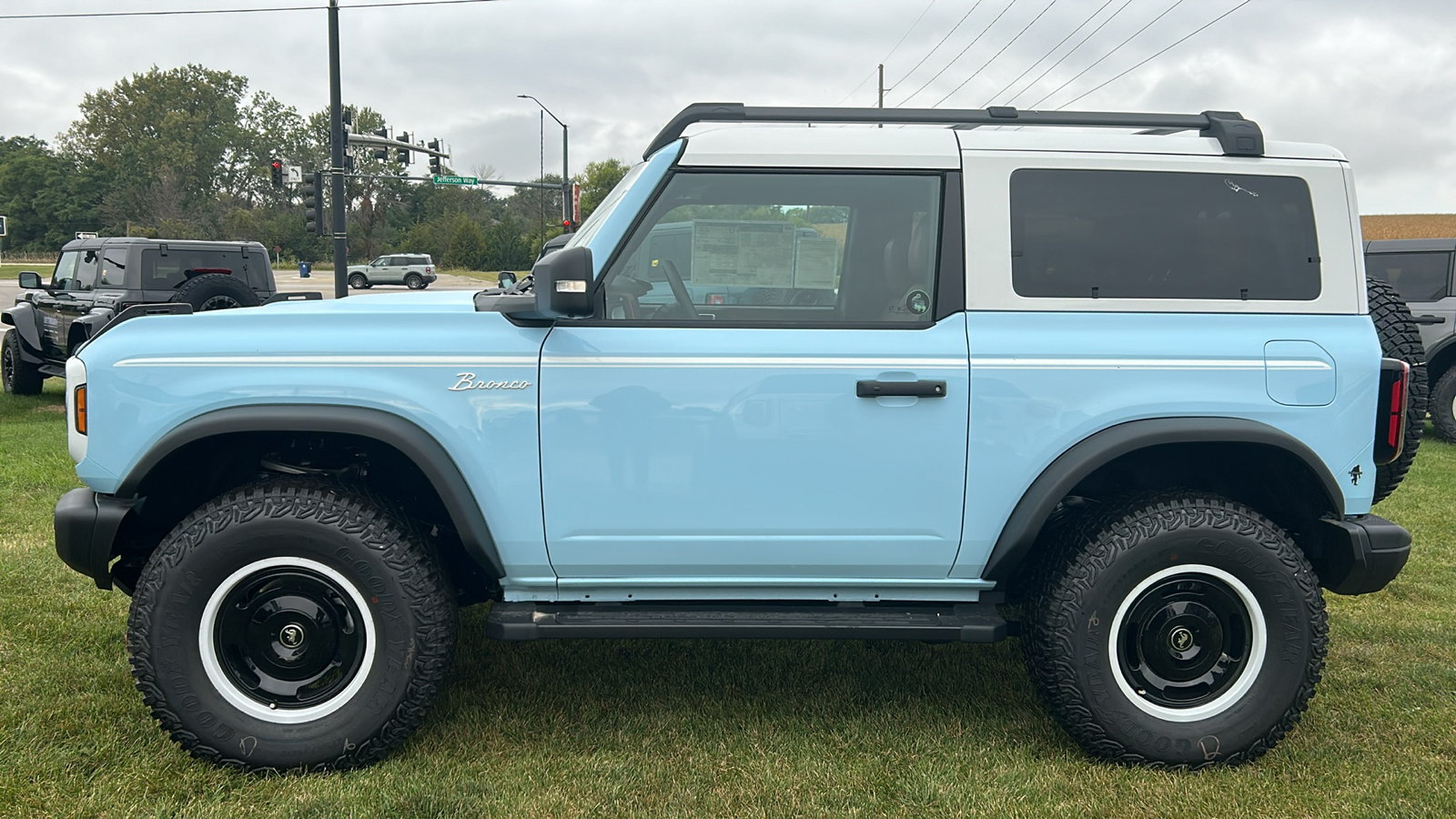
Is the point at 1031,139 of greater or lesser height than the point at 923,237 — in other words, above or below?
above

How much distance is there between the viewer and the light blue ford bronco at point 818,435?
3002 mm

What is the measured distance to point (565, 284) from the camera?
113 inches

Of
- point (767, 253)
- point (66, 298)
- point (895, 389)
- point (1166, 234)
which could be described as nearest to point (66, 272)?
point (66, 298)

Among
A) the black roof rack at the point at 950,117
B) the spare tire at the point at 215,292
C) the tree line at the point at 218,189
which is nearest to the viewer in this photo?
the black roof rack at the point at 950,117

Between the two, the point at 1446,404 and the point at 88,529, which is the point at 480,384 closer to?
the point at 88,529

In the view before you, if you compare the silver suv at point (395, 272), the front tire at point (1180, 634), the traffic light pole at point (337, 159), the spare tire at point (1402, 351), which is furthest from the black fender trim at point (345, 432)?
the silver suv at point (395, 272)

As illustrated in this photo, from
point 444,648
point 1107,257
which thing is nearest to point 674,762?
point 444,648

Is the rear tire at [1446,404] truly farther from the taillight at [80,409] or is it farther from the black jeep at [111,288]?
the black jeep at [111,288]

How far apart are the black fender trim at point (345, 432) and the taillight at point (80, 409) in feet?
0.77

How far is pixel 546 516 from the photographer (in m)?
3.04

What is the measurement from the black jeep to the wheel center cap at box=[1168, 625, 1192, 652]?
Result: 1015 cm

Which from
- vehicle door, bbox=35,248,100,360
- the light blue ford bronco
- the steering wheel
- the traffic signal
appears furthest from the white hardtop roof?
the traffic signal

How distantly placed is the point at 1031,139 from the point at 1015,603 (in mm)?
1659

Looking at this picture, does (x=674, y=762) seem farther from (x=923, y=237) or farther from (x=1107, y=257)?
(x=1107, y=257)
